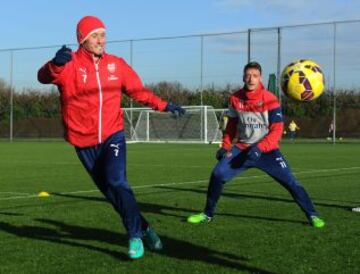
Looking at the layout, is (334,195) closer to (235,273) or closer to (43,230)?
(43,230)

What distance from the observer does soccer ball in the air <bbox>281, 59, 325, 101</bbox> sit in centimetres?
1005

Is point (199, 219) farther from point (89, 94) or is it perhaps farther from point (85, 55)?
point (85, 55)

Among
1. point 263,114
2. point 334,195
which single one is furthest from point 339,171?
point 263,114

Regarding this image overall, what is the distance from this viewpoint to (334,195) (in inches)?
493

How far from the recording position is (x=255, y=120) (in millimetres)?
8930

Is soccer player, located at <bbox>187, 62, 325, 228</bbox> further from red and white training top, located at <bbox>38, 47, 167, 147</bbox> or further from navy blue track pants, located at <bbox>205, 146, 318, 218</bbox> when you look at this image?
red and white training top, located at <bbox>38, 47, 167, 147</bbox>

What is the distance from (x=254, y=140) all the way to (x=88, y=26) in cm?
313

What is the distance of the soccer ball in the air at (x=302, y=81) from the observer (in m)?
10.0

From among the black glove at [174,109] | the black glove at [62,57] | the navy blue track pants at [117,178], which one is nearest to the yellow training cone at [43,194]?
the navy blue track pants at [117,178]

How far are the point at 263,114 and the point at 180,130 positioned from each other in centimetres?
4377

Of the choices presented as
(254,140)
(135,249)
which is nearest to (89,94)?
(135,249)

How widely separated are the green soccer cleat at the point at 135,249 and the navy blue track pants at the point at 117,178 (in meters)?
0.05

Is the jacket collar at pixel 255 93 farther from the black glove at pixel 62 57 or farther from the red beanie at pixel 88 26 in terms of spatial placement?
the black glove at pixel 62 57

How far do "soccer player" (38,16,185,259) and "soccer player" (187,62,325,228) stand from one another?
2.28 metres
